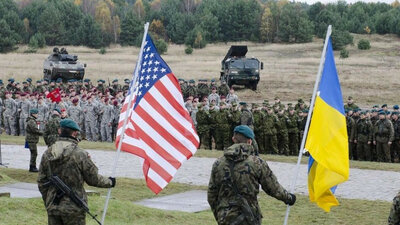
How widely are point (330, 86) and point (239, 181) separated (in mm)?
1925

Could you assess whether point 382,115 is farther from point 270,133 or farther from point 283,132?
point 270,133

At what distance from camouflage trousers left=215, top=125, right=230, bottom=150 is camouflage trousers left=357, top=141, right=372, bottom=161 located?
4134 millimetres

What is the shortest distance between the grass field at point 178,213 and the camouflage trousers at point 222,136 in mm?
9287

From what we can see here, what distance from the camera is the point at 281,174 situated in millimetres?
18531

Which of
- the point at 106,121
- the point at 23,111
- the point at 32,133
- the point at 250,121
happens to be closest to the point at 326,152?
the point at 32,133

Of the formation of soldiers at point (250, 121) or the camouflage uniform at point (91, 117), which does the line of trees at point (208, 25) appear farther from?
the camouflage uniform at point (91, 117)

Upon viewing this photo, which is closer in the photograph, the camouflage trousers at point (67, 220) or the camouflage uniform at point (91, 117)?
the camouflage trousers at point (67, 220)

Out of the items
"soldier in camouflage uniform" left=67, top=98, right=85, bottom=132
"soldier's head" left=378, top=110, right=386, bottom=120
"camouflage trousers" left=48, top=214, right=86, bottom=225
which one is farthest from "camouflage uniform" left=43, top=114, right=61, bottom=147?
"soldier in camouflage uniform" left=67, top=98, right=85, bottom=132

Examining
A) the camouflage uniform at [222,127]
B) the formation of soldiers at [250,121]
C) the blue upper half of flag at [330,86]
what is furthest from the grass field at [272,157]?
the blue upper half of flag at [330,86]

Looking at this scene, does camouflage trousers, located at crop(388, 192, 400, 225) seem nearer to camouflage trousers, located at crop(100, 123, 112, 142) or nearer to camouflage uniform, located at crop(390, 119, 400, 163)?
camouflage uniform, located at crop(390, 119, 400, 163)

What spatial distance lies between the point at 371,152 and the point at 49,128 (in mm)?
11123

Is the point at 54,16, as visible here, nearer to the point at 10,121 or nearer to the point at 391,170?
the point at 10,121

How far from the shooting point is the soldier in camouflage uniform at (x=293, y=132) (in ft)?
80.6

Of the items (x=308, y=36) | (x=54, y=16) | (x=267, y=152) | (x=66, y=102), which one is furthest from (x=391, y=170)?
(x=54, y=16)
